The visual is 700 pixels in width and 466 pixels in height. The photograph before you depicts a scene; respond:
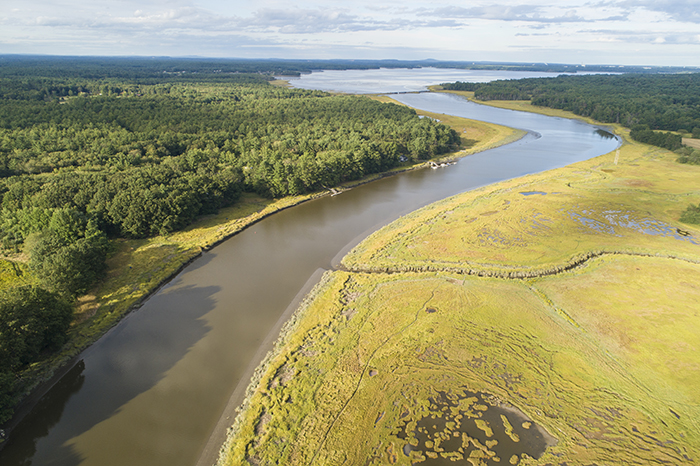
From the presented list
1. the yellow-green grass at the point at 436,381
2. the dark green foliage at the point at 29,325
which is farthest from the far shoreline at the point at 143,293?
the yellow-green grass at the point at 436,381

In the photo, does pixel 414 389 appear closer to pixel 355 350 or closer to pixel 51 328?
pixel 355 350

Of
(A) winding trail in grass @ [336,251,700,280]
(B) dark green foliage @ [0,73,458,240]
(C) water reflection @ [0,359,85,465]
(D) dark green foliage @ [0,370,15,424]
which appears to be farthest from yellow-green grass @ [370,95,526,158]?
(D) dark green foliage @ [0,370,15,424]

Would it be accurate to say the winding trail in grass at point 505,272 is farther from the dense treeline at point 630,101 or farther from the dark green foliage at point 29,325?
the dense treeline at point 630,101

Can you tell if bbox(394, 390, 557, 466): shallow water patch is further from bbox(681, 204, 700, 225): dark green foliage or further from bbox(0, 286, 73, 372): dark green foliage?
bbox(681, 204, 700, 225): dark green foliage

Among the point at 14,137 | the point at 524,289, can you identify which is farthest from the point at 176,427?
the point at 14,137

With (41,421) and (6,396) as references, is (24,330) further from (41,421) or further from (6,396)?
(41,421)
